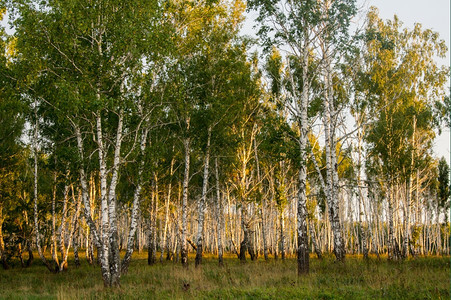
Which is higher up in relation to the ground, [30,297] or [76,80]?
[76,80]

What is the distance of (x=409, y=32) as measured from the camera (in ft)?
94.0

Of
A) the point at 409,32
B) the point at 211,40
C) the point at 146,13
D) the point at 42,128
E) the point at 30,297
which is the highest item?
the point at 409,32

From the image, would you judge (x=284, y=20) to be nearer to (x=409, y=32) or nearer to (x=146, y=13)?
(x=146, y=13)

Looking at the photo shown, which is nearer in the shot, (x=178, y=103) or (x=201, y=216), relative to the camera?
(x=178, y=103)

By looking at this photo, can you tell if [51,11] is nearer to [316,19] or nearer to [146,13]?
[146,13]

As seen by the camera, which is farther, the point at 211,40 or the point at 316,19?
the point at 211,40

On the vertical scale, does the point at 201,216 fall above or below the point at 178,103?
below

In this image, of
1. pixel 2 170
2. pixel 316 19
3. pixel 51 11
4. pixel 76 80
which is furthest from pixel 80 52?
pixel 2 170

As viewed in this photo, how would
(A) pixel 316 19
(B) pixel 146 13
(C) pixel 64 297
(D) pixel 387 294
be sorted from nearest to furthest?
1. (D) pixel 387 294
2. (C) pixel 64 297
3. (B) pixel 146 13
4. (A) pixel 316 19

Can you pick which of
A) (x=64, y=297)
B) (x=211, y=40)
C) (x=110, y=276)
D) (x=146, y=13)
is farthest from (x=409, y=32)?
(x=64, y=297)

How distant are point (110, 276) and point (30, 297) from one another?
2771 millimetres

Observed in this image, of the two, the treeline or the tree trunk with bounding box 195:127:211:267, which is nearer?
the treeline

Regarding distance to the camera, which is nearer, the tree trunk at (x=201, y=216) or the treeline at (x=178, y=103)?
the treeline at (x=178, y=103)

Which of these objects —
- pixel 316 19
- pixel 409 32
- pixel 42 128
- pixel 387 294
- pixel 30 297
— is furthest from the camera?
pixel 409 32
